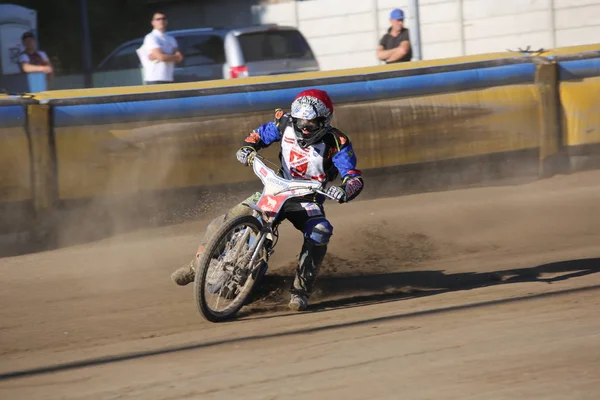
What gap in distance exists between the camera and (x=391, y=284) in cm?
861

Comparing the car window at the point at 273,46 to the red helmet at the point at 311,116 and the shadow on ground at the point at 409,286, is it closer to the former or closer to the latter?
the shadow on ground at the point at 409,286

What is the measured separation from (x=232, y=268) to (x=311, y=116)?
1251mm

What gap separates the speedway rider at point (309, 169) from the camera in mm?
7520

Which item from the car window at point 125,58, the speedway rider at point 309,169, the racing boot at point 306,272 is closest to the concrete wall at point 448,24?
the car window at point 125,58

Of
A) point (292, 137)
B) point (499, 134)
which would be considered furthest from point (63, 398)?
point (499, 134)

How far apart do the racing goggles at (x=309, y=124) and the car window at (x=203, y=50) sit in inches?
417

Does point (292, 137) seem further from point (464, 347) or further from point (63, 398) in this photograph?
point (63, 398)

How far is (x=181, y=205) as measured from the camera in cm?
1070

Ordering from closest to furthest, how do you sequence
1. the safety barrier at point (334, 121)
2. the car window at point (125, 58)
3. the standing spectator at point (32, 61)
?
1. the safety barrier at point (334, 121)
2. the standing spectator at point (32, 61)
3. the car window at point (125, 58)

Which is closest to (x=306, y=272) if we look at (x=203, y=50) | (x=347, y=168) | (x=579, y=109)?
(x=347, y=168)

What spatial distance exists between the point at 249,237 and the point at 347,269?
6.61 ft

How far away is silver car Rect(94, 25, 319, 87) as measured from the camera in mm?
17719

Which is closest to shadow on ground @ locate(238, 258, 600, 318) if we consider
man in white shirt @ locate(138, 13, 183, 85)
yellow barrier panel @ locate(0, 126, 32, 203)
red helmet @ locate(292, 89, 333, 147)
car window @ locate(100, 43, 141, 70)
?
red helmet @ locate(292, 89, 333, 147)

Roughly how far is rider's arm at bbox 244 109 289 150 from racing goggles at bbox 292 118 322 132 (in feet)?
0.97
